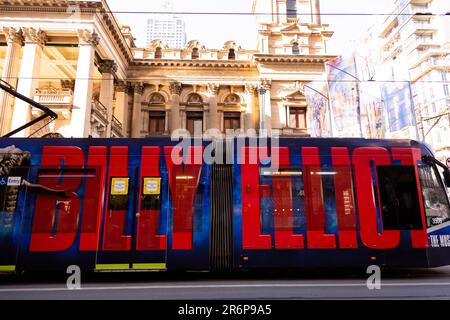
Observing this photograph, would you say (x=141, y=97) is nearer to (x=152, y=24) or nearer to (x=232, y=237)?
(x=232, y=237)

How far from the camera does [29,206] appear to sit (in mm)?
7699

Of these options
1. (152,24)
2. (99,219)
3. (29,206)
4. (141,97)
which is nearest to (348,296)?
(99,219)

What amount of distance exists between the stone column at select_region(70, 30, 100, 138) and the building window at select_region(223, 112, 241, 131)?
1316cm

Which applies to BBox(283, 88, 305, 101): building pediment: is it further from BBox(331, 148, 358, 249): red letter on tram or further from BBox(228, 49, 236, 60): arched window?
BBox(331, 148, 358, 249): red letter on tram

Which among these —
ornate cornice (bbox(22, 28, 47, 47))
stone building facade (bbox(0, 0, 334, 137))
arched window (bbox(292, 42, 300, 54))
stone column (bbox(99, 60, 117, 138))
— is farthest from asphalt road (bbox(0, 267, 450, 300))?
arched window (bbox(292, 42, 300, 54))

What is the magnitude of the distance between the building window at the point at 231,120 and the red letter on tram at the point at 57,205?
2384 centimetres

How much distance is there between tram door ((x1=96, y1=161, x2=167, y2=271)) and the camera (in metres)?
7.57

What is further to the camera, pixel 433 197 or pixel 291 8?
pixel 291 8

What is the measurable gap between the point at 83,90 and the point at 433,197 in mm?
20273

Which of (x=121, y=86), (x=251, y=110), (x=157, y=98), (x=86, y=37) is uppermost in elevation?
(x=86, y=37)

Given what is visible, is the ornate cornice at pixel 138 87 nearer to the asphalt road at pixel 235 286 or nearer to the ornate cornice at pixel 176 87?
the ornate cornice at pixel 176 87

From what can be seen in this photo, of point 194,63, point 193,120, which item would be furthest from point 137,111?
point 194,63

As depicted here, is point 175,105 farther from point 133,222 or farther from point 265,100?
point 133,222

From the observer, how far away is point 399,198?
788 centimetres
